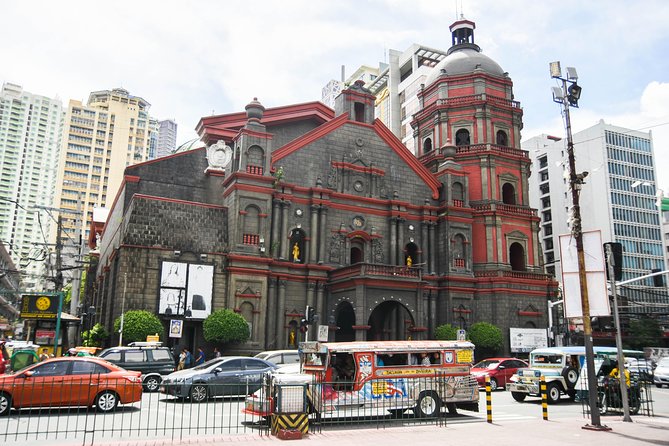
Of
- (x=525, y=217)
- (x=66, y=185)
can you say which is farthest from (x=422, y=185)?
(x=66, y=185)

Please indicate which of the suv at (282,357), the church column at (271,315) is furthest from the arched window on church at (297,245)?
the suv at (282,357)

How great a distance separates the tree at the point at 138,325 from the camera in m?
30.0

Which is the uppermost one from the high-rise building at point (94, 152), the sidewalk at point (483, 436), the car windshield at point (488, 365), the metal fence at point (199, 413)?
the high-rise building at point (94, 152)

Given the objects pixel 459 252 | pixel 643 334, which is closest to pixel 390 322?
pixel 459 252

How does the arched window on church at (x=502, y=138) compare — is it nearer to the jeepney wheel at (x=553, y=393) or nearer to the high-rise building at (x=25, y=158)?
the jeepney wheel at (x=553, y=393)

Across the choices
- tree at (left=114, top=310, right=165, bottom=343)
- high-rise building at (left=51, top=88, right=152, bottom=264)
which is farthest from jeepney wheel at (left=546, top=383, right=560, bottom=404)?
high-rise building at (left=51, top=88, right=152, bottom=264)

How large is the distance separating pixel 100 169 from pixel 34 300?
334ft

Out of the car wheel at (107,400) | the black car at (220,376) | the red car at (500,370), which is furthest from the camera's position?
the red car at (500,370)

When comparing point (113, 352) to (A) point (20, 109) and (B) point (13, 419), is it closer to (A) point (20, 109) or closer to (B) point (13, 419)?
(B) point (13, 419)

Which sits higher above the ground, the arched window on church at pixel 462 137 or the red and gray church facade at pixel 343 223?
the arched window on church at pixel 462 137

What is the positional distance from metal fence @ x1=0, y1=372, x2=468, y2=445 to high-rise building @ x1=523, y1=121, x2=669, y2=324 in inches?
2830

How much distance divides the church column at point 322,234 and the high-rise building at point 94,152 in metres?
90.2

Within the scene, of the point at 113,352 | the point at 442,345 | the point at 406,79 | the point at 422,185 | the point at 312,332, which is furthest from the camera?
the point at 406,79

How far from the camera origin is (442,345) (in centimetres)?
1811
